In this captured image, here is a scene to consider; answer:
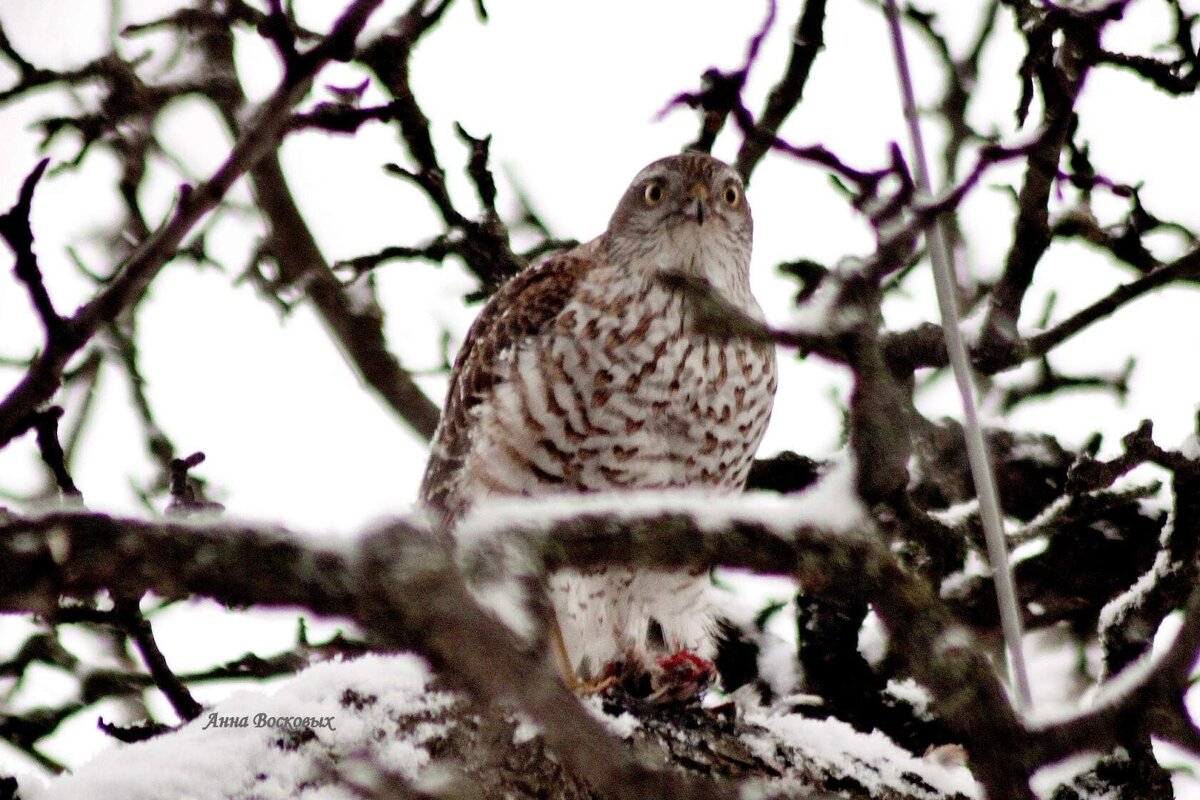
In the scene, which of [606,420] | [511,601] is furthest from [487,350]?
[511,601]

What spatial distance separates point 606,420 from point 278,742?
1.70 m

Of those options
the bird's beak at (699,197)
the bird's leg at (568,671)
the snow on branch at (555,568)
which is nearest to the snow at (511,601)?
the snow on branch at (555,568)

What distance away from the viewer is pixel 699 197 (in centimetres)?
488

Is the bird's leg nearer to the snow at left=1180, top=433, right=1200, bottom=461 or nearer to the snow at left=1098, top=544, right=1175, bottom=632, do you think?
the snow at left=1098, top=544, right=1175, bottom=632

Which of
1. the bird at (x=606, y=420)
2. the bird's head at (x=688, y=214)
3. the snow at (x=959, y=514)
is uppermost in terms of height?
the bird's head at (x=688, y=214)

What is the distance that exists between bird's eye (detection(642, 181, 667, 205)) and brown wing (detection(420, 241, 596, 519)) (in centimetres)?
39

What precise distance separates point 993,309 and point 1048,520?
0.60m

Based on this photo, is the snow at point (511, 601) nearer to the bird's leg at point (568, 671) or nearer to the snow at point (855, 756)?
the snow at point (855, 756)

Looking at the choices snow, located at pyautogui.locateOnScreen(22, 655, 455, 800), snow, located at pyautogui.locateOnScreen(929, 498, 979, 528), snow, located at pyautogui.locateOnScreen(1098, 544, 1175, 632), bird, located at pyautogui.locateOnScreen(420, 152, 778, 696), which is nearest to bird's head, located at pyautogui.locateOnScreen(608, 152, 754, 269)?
bird, located at pyautogui.locateOnScreen(420, 152, 778, 696)

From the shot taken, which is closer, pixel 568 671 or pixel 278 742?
pixel 278 742

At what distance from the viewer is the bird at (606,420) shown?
4.20 m

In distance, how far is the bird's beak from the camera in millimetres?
4867

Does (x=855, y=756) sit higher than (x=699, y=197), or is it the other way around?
(x=699, y=197)

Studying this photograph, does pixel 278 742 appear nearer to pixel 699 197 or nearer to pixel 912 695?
pixel 912 695
